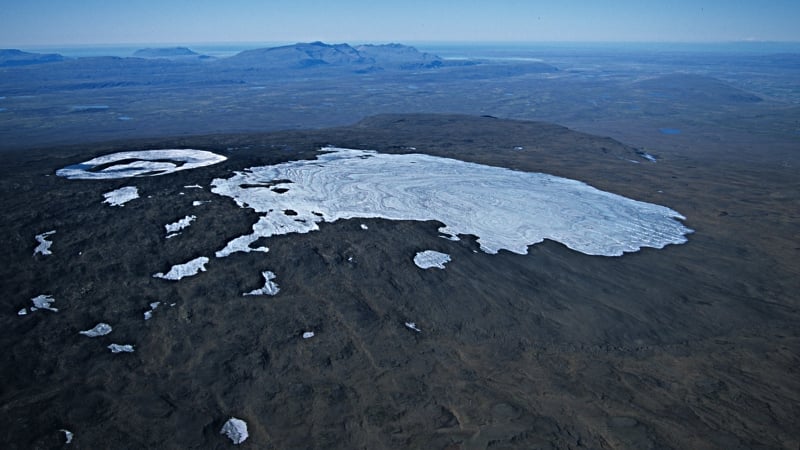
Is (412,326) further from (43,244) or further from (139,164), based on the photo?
(139,164)

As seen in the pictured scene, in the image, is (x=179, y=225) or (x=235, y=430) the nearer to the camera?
(x=235, y=430)

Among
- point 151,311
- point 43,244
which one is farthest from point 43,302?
point 43,244

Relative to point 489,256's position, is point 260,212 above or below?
above

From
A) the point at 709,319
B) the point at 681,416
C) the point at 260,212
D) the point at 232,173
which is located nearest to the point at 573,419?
the point at 681,416

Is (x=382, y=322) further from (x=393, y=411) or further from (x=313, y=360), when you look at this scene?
(x=393, y=411)

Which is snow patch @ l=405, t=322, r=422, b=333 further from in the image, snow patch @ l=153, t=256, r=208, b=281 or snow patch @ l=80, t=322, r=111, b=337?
snow patch @ l=80, t=322, r=111, b=337

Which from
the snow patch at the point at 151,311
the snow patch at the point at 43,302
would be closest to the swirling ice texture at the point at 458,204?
the snow patch at the point at 151,311
